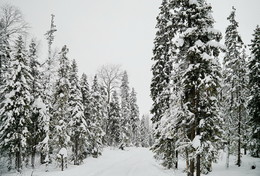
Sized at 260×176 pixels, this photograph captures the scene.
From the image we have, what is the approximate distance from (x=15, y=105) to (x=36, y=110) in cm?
380

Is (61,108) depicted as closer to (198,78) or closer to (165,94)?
(165,94)

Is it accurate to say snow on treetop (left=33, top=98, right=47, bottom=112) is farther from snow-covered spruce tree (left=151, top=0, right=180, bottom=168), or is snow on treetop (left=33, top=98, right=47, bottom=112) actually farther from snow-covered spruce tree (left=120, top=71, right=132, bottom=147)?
snow-covered spruce tree (left=120, top=71, right=132, bottom=147)

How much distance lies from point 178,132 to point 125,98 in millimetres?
38350

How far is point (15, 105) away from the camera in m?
20.0

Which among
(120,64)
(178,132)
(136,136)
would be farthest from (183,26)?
(136,136)

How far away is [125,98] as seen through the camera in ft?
175

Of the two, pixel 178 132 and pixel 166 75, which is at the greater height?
pixel 166 75

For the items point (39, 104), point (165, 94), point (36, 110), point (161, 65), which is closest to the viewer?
point (165, 94)

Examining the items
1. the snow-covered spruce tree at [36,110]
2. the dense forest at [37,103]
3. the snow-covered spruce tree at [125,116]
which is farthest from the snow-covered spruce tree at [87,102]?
the snow-covered spruce tree at [125,116]

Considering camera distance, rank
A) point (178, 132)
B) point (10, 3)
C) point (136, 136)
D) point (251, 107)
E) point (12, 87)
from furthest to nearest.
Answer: point (136, 136) → point (251, 107) → point (12, 87) → point (10, 3) → point (178, 132)

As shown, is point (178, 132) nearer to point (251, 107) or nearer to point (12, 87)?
point (251, 107)

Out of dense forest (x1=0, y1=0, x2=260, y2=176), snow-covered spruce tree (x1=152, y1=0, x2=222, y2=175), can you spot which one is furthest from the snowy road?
snow-covered spruce tree (x1=152, y1=0, x2=222, y2=175)

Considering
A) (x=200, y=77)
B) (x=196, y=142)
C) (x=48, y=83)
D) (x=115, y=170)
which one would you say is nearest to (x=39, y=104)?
(x=48, y=83)

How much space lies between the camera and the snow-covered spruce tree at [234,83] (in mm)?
25828
